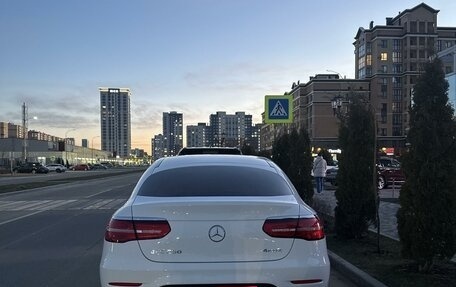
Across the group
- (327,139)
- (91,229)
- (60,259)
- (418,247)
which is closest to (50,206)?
(91,229)

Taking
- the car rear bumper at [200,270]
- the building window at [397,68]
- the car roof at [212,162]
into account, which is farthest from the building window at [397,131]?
the car rear bumper at [200,270]

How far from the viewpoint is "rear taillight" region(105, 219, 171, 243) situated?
411cm

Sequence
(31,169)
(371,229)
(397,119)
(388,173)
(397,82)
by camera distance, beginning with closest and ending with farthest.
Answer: (371,229), (388,173), (31,169), (397,82), (397,119)

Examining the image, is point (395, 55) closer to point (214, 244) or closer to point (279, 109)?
point (279, 109)

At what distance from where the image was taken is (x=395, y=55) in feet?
394

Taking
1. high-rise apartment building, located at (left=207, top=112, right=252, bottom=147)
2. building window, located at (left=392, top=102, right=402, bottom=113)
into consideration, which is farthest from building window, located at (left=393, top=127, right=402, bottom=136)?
high-rise apartment building, located at (left=207, top=112, right=252, bottom=147)

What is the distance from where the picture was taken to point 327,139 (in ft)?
414

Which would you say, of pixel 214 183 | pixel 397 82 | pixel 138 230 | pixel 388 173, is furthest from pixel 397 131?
pixel 138 230

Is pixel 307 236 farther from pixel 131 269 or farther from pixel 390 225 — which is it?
pixel 390 225

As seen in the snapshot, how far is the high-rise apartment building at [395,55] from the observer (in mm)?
115938

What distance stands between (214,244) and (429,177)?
12.7 ft

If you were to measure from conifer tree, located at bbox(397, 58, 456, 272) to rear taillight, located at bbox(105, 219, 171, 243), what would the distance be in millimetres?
3927

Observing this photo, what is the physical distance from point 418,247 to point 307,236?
9.92ft

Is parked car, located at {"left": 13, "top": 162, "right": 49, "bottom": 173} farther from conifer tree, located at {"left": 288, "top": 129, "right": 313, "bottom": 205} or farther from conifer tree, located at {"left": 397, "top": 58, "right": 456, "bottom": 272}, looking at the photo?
conifer tree, located at {"left": 397, "top": 58, "right": 456, "bottom": 272}
